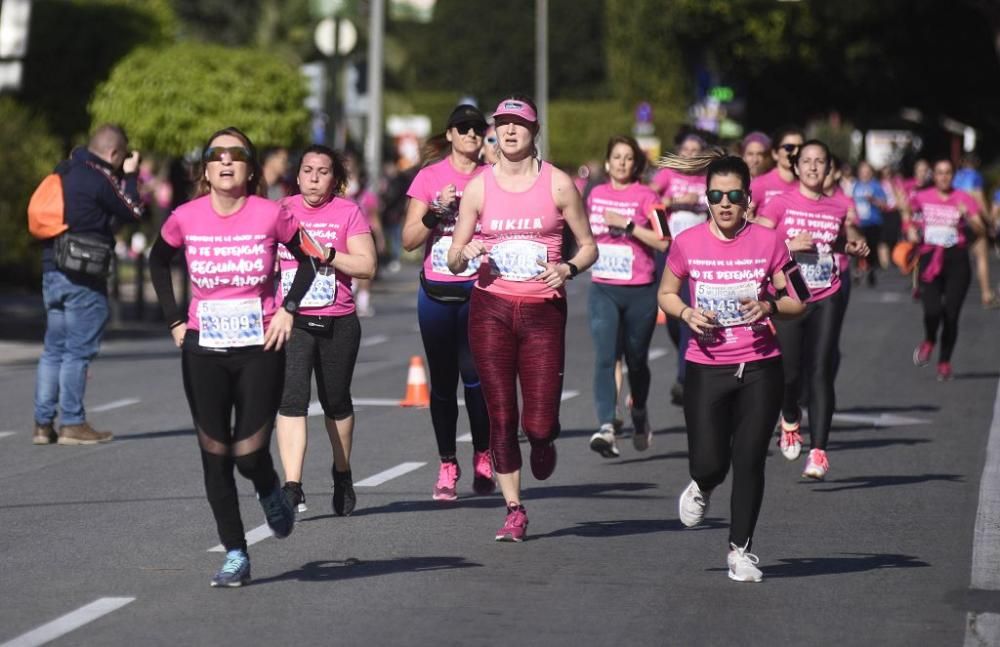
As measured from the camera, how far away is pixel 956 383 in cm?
1758

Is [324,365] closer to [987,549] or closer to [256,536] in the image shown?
[256,536]

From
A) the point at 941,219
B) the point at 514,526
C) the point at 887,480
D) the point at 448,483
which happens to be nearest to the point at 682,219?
the point at 887,480

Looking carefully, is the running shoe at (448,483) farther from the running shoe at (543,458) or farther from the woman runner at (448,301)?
the running shoe at (543,458)

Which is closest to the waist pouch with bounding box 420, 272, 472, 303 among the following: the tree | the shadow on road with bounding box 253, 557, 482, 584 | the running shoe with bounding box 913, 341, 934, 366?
the shadow on road with bounding box 253, 557, 482, 584

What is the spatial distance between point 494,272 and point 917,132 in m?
55.7

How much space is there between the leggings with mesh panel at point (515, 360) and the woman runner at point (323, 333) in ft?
2.19

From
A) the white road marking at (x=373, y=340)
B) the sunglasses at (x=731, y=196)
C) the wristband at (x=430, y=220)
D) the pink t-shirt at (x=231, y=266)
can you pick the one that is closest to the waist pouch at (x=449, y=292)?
the wristband at (x=430, y=220)

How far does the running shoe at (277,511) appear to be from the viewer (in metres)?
8.12

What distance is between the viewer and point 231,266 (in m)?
7.85

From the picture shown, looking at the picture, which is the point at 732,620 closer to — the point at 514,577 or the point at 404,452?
the point at 514,577

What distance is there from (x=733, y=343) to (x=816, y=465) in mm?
3289

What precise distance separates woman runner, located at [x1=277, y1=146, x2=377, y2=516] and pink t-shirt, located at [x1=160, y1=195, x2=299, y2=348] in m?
1.47

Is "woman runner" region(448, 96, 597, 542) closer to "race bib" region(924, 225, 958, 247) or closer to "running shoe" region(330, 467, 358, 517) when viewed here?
"running shoe" region(330, 467, 358, 517)

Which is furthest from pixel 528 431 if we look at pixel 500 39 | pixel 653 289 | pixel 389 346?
pixel 500 39
